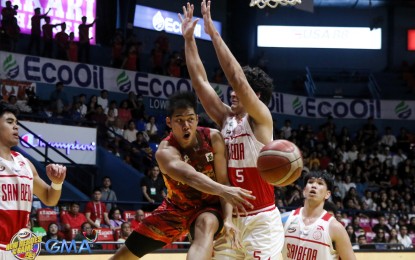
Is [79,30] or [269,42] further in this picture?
[269,42]

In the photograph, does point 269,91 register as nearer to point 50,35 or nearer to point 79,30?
point 50,35

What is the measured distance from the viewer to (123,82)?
18250mm

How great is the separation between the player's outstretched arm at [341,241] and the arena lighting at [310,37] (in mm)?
18649

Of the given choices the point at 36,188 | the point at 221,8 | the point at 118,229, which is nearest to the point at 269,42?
the point at 221,8

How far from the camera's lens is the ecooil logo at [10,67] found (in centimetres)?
1573

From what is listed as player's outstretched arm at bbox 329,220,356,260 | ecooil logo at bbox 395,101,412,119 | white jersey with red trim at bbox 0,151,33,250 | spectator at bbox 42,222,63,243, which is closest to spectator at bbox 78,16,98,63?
spectator at bbox 42,222,63,243

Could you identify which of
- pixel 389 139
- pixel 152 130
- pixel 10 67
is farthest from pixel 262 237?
pixel 389 139

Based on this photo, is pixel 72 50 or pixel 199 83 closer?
pixel 199 83

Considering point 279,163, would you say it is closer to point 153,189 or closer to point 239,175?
point 239,175

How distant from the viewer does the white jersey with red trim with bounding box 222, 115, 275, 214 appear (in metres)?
5.96

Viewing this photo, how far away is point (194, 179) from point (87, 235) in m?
5.66

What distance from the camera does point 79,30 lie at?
731 inches

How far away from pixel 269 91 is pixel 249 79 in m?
0.19

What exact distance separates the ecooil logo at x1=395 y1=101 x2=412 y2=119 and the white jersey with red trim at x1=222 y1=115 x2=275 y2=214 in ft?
57.3
